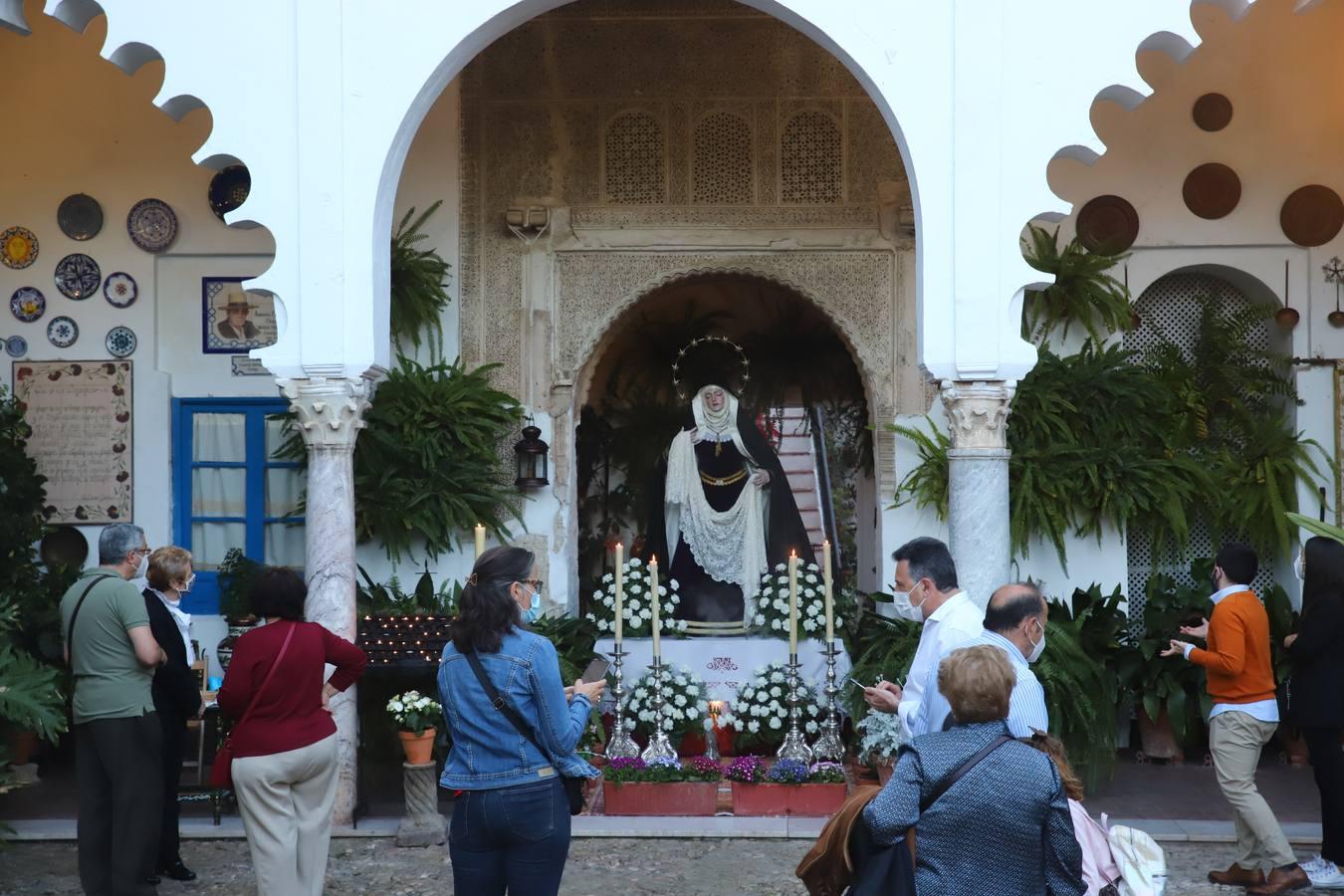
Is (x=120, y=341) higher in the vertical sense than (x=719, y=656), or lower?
higher

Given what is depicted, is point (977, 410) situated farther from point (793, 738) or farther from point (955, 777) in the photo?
point (955, 777)

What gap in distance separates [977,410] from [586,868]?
2.84 meters

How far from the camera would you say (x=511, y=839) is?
4.02 m

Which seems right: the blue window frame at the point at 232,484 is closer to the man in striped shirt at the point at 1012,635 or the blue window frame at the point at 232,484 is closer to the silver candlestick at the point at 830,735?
the silver candlestick at the point at 830,735

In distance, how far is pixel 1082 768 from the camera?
766cm

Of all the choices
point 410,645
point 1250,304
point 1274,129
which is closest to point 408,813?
point 410,645

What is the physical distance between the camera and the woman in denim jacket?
4.00m

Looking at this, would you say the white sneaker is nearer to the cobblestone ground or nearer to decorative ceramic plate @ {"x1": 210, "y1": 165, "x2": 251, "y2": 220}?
the cobblestone ground

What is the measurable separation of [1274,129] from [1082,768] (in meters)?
4.49

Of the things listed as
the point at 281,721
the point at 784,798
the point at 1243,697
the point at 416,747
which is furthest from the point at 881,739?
the point at 281,721

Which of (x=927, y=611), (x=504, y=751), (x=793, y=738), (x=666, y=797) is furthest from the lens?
(x=793, y=738)

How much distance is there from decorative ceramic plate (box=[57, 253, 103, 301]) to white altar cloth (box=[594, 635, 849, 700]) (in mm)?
4116

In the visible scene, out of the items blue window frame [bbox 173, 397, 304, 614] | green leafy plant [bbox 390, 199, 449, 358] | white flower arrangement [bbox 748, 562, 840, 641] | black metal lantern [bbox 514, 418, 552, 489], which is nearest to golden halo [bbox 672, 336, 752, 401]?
black metal lantern [bbox 514, 418, 552, 489]

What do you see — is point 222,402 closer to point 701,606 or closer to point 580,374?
point 580,374
